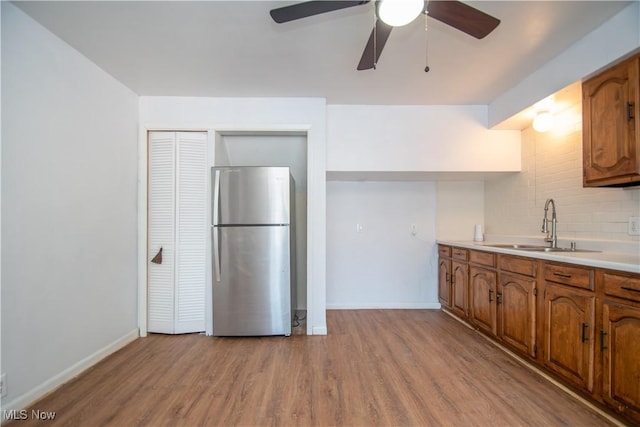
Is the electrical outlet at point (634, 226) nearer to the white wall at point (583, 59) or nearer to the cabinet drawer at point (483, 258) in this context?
the cabinet drawer at point (483, 258)

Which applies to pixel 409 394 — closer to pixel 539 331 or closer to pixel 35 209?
pixel 539 331

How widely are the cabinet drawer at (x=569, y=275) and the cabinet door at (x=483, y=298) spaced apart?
567 millimetres

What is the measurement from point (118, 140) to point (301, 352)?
2.45m

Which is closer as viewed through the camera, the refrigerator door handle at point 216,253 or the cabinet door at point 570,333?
the cabinet door at point 570,333

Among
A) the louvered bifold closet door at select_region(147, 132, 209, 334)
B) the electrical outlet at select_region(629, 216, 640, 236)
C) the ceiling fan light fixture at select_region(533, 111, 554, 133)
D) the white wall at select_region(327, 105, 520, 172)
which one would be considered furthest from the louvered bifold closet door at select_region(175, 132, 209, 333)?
the electrical outlet at select_region(629, 216, 640, 236)

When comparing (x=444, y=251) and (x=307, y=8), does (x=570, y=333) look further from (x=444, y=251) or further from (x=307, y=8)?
(x=307, y=8)

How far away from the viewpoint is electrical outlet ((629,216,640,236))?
195 centimetres

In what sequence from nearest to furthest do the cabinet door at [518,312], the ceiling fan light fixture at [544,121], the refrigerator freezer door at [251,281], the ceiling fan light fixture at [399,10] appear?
the ceiling fan light fixture at [399,10] → the cabinet door at [518,312] → the ceiling fan light fixture at [544,121] → the refrigerator freezer door at [251,281]

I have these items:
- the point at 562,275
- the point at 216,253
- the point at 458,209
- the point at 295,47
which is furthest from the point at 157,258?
the point at 458,209

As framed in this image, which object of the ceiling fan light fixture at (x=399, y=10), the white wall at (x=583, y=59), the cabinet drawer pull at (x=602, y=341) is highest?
the white wall at (x=583, y=59)

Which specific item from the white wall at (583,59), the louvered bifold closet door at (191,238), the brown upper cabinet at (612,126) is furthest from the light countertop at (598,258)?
the louvered bifold closet door at (191,238)

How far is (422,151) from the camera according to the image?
10.1 ft

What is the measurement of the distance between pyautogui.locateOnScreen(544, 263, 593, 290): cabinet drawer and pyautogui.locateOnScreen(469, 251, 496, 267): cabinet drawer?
0.55 metres

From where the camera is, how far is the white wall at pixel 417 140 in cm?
305
